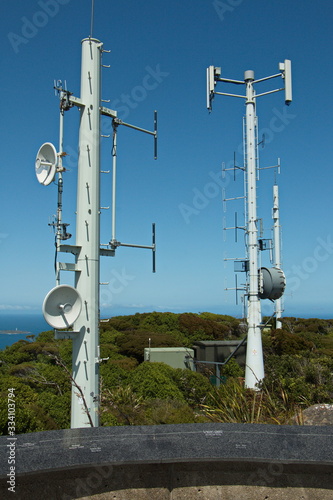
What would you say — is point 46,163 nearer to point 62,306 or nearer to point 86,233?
point 86,233

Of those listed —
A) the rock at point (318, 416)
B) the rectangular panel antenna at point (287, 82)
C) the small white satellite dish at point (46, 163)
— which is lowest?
the rock at point (318, 416)


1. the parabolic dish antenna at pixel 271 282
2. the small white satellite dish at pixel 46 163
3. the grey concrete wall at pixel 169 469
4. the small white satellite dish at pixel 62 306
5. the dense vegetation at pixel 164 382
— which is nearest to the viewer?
the grey concrete wall at pixel 169 469

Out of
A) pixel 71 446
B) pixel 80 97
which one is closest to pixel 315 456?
pixel 71 446

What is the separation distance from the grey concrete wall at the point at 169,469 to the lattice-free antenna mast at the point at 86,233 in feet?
12.0

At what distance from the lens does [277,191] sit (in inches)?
998

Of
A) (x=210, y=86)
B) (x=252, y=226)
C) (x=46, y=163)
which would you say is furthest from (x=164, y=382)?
(x=210, y=86)

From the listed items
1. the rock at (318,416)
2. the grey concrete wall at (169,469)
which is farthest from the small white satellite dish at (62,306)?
the rock at (318,416)

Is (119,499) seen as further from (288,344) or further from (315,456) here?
(288,344)

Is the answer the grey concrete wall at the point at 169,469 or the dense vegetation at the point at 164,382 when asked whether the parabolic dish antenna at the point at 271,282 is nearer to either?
the dense vegetation at the point at 164,382

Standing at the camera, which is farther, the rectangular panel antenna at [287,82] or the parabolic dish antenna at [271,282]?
the parabolic dish antenna at [271,282]

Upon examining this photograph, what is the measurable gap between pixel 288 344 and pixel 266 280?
11.1m

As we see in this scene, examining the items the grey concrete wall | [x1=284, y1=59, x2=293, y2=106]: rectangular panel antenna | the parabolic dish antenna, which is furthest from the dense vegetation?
[x1=284, y1=59, x2=293, y2=106]: rectangular panel antenna

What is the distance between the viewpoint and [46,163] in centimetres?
855

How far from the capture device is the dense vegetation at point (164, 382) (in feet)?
27.0
